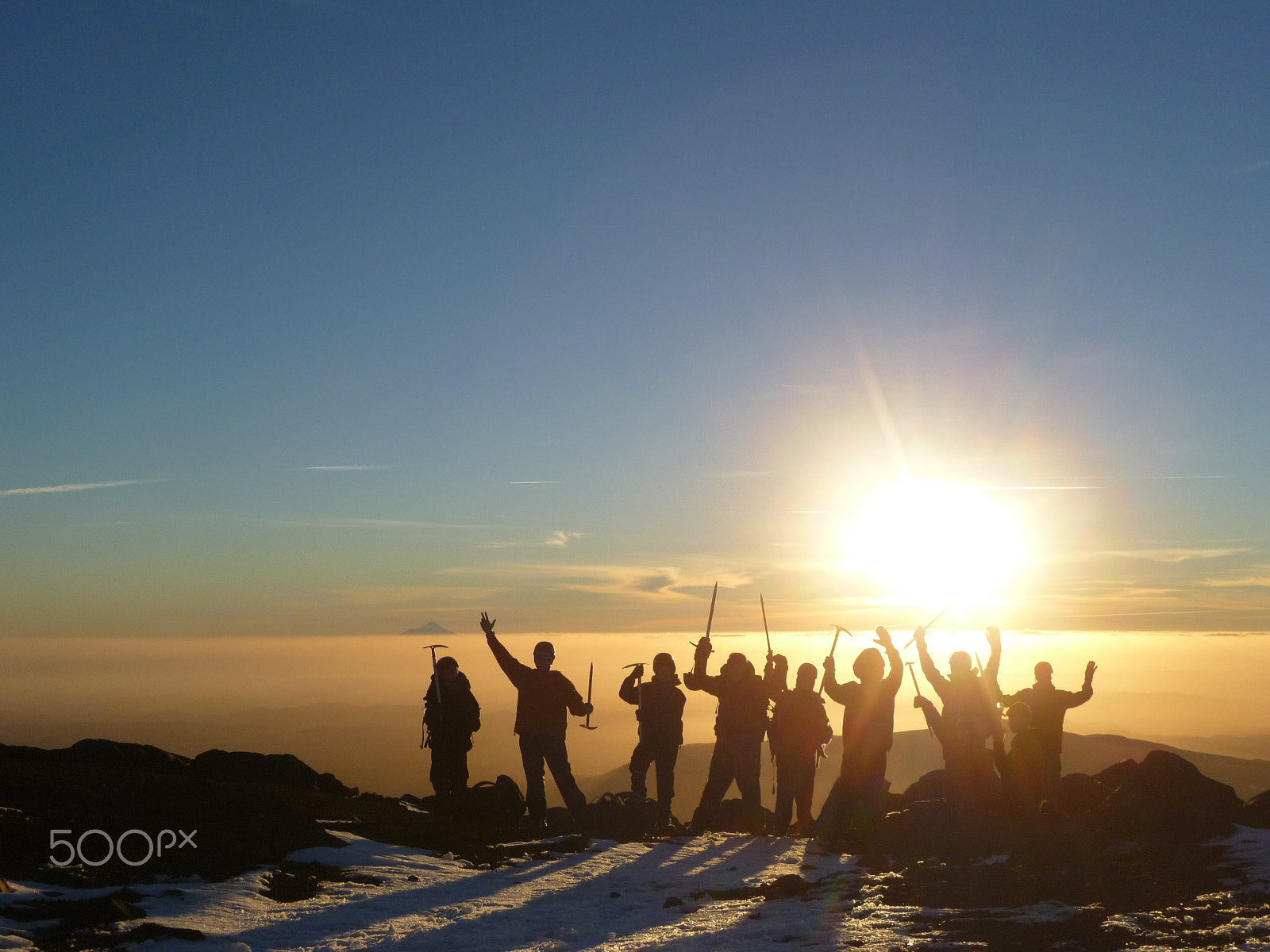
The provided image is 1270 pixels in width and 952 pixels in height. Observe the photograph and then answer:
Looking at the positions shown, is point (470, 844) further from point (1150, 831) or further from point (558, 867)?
point (1150, 831)

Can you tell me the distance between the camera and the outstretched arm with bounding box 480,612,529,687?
12.3 meters

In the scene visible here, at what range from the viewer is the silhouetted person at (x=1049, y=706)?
458 inches

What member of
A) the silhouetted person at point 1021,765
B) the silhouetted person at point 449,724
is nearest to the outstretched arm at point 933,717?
the silhouetted person at point 1021,765

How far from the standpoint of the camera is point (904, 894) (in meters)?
8.42

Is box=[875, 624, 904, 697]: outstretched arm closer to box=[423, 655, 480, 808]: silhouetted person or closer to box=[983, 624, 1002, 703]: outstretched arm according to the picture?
box=[983, 624, 1002, 703]: outstretched arm

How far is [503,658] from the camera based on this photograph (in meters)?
12.7

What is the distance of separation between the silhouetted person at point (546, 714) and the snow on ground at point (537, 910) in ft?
8.47

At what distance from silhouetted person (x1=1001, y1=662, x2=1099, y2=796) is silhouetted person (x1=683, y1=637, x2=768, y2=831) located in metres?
3.41

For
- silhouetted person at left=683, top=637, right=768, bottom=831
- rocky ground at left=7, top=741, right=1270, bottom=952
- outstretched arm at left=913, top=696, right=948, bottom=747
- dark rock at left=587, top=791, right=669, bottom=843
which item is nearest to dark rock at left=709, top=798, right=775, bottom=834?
silhouetted person at left=683, top=637, right=768, bottom=831

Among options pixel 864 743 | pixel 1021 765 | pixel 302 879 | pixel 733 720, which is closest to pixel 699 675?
pixel 733 720

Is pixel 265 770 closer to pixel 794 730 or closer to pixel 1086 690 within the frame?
pixel 794 730

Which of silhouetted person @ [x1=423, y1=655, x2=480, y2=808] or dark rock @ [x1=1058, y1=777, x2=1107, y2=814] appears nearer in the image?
dark rock @ [x1=1058, y1=777, x2=1107, y2=814]

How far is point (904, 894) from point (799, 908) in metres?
1.10

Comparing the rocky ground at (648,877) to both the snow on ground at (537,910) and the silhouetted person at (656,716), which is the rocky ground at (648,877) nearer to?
the snow on ground at (537,910)
